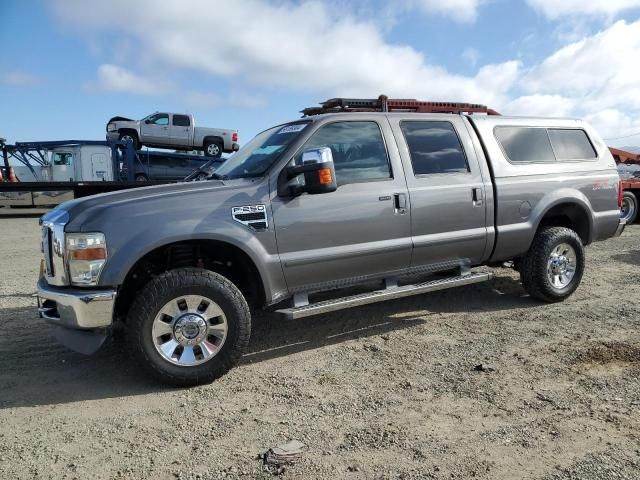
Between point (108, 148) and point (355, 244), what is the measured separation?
16980mm

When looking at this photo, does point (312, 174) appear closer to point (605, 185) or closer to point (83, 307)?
point (83, 307)

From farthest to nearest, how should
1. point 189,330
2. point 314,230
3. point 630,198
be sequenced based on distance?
point 630,198 → point 314,230 → point 189,330

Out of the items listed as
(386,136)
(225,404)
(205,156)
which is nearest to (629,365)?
(386,136)

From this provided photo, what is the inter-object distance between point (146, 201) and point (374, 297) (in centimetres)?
196

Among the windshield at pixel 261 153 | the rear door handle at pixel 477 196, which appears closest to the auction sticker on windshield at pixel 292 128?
the windshield at pixel 261 153

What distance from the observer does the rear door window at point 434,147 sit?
4531mm

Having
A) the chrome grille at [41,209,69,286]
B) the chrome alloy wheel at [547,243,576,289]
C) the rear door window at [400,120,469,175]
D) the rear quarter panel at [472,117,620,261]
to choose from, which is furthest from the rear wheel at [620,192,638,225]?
the chrome grille at [41,209,69,286]

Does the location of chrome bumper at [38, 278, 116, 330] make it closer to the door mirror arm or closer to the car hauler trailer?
the door mirror arm

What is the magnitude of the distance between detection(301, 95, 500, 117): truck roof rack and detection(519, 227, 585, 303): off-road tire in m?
4.04

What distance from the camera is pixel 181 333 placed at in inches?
139

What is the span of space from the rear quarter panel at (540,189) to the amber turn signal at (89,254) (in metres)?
3.62

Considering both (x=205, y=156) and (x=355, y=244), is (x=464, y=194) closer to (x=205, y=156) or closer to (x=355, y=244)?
(x=355, y=244)

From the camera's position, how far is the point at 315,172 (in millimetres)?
3729

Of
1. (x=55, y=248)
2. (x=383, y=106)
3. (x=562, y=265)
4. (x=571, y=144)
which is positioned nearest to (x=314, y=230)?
(x=55, y=248)
